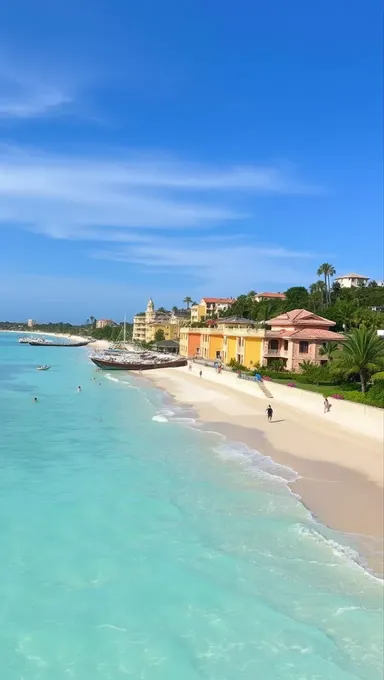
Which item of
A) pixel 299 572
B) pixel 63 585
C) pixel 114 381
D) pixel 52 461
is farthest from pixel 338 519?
pixel 114 381

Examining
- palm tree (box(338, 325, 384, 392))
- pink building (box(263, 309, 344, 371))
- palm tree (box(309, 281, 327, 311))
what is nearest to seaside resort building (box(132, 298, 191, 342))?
palm tree (box(309, 281, 327, 311))

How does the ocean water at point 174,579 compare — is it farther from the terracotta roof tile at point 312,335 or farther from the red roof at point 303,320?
the red roof at point 303,320

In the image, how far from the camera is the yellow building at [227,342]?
52688 millimetres

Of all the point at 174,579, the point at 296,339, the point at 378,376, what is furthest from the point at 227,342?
the point at 174,579

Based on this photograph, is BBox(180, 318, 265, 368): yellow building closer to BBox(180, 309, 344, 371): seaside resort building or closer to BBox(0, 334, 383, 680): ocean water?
BBox(180, 309, 344, 371): seaside resort building

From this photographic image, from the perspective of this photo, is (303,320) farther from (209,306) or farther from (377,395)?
(209,306)

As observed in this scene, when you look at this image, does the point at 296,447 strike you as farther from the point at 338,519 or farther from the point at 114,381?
the point at 114,381

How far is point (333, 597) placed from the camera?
10672mm

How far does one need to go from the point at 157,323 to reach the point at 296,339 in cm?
7233

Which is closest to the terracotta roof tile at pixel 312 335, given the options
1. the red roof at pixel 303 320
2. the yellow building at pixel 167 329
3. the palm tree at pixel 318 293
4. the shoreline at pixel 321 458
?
the red roof at pixel 303 320

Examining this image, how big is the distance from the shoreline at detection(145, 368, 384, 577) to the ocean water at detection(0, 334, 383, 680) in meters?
0.70

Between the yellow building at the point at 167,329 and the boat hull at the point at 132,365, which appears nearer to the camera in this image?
the boat hull at the point at 132,365

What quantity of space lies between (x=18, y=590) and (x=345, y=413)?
1972cm

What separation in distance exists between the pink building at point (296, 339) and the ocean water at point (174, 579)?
27.3 meters
